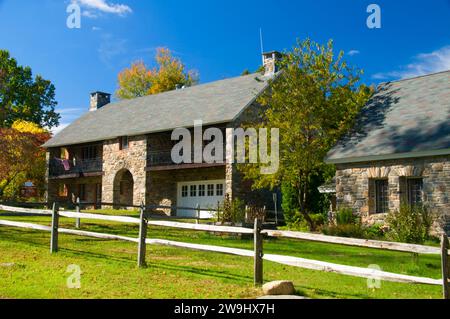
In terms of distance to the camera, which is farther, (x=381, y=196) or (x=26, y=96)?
(x=26, y=96)

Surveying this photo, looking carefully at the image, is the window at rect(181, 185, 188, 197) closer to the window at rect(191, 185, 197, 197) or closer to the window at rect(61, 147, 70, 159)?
the window at rect(191, 185, 197, 197)

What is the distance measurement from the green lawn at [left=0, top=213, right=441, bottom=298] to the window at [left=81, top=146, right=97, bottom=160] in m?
20.2

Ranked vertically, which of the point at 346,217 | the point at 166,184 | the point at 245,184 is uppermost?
the point at 166,184

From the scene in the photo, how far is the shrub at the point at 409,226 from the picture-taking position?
15.1 m

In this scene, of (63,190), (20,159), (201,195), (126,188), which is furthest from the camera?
(63,190)

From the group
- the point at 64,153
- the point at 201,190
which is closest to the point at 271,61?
the point at 201,190

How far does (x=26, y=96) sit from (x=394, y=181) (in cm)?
4341

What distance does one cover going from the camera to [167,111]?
103ft

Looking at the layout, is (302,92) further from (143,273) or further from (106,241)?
(143,273)

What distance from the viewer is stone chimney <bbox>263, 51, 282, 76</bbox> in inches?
1122

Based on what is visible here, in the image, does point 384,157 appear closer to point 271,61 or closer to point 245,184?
point 245,184

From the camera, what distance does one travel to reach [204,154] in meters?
27.6

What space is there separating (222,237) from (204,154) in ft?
35.9
